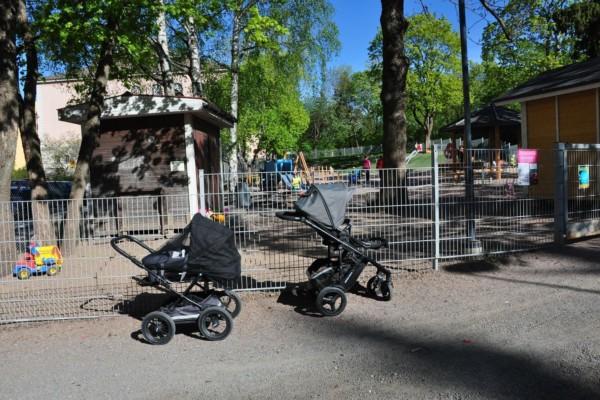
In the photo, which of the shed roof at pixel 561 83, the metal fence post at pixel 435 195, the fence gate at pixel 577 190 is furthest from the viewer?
the shed roof at pixel 561 83

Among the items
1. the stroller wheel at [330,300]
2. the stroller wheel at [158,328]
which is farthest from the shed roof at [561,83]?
the stroller wheel at [158,328]

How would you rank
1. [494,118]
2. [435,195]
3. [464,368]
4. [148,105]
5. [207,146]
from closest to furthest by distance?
[464,368]
[435,195]
[148,105]
[207,146]
[494,118]

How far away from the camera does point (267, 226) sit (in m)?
7.88

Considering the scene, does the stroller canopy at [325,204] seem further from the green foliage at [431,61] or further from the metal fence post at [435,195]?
the green foliage at [431,61]

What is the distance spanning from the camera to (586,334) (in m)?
4.98

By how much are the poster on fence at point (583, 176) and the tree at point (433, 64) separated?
4464 cm

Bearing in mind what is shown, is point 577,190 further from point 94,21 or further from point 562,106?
point 94,21

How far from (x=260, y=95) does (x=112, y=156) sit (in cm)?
1867

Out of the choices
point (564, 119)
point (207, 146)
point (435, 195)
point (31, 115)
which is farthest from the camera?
point (564, 119)

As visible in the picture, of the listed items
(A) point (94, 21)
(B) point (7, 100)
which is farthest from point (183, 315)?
(A) point (94, 21)

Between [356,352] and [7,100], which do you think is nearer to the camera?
[356,352]

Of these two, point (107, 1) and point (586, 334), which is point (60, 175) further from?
point (586, 334)

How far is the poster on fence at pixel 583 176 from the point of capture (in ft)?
30.1

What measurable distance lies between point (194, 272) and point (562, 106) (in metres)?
12.4
